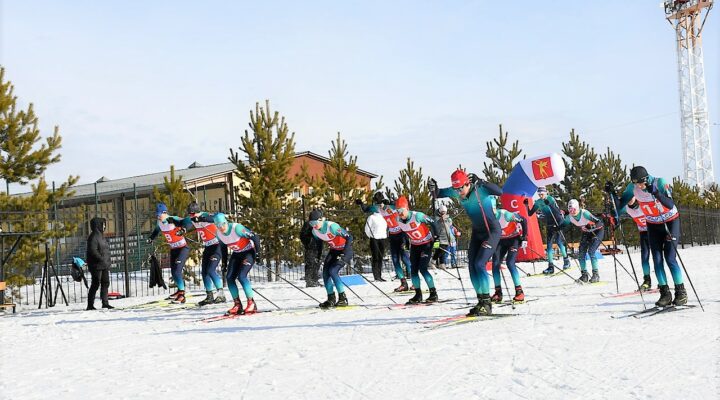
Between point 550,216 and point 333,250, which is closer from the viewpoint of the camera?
point 333,250

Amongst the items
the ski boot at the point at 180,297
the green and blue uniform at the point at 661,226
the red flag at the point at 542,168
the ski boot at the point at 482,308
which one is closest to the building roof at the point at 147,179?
the red flag at the point at 542,168

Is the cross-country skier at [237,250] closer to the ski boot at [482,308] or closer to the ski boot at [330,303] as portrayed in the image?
the ski boot at [330,303]

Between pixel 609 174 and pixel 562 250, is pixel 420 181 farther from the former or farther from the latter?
pixel 609 174

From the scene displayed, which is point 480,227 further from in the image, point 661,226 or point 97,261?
point 97,261

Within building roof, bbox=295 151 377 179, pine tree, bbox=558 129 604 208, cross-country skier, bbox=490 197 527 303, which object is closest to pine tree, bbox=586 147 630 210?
pine tree, bbox=558 129 604 208

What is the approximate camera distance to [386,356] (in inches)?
268

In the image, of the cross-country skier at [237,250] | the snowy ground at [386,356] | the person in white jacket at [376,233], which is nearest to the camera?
the snowy ground at [386,356]

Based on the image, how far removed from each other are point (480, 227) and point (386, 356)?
3.22 meters

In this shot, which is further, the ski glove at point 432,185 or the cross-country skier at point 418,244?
the cross-country skier at point 418,244

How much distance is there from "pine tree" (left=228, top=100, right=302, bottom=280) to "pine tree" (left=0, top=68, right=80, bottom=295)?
634 centimetres

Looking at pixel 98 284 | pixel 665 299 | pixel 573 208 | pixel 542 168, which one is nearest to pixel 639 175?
pixel 665 299

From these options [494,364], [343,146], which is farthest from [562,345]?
[343,146]

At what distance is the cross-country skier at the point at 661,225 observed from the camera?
8.88 m

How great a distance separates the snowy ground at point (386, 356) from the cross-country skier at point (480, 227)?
1.66ft
